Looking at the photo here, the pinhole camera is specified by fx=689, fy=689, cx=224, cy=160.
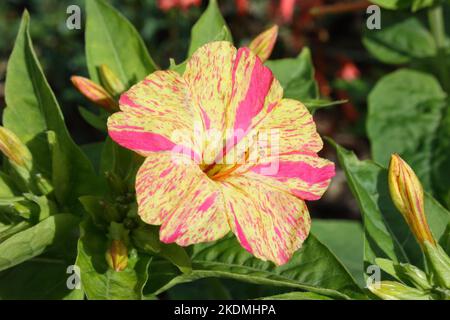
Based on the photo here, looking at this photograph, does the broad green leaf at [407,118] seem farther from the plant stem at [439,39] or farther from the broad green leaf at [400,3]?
the broad green leaf at [400,3]

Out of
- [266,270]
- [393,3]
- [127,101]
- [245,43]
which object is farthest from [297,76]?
[245,43]

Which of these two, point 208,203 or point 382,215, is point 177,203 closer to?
point 208,203

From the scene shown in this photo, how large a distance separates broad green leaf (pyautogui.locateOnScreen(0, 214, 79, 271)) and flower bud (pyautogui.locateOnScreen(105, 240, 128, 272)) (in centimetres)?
13

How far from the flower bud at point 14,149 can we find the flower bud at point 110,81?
0.84ft

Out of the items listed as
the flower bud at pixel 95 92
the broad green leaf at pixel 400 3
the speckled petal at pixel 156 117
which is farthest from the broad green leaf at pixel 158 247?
the broad green leaf at pixel 400 3

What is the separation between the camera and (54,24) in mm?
3404

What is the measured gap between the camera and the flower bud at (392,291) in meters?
1.46

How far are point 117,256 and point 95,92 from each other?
41 centimetres

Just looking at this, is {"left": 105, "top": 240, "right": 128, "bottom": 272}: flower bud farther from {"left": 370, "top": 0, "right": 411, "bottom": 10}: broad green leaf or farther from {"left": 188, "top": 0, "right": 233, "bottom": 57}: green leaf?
{"left": 370, "top": 0, "right": 411, "bottom": 10}: broad green leaf

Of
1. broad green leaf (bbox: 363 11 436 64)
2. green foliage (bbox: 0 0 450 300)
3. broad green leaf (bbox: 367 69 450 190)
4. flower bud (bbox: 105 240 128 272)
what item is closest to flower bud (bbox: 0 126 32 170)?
green foliage (bbox: 0 0 450 300)

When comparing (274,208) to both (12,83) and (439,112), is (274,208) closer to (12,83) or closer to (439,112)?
(12,83)

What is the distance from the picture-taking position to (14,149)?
61.2 inches
